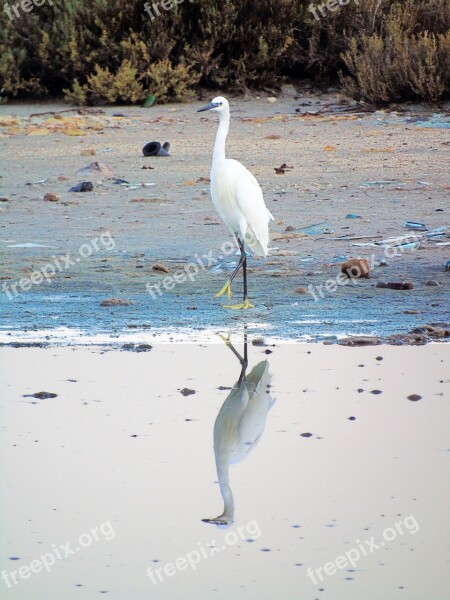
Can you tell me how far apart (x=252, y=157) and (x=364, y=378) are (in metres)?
7.64

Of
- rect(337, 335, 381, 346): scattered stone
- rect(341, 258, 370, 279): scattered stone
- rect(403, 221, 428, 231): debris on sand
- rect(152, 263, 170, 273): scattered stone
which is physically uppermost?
rect(337, 335, 381, 346): scattered stone

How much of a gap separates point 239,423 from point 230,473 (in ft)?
2.18

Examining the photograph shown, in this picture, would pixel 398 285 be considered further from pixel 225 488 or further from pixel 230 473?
pixel 225 488

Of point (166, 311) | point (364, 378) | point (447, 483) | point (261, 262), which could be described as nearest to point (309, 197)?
point (261, 262)

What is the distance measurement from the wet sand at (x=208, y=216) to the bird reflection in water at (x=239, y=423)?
0.98 metres

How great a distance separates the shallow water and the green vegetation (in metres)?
11.4

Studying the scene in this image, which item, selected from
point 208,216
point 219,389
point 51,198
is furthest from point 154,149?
point 219,389

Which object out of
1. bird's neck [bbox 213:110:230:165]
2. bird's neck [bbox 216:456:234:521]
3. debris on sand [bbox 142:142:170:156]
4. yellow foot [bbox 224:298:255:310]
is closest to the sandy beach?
bird's neck [bbox 216:456:234:521]

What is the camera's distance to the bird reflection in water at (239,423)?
16.7 feet

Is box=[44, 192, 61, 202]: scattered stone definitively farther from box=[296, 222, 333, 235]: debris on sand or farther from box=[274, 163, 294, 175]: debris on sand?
box=[296, 222, 333, 235]: debris on sand

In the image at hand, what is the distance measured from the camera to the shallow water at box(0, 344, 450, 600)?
4.34m

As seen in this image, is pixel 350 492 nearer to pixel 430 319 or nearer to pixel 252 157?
pixel 430 319

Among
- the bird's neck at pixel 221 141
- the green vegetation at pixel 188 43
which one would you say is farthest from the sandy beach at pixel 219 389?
the green vegetation at pixel 188 43

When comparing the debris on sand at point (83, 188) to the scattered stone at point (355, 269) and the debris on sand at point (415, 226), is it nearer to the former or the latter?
the debris on sand at point (415, 226)
